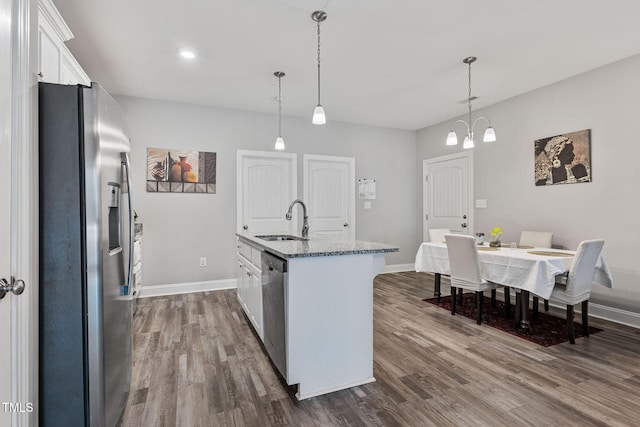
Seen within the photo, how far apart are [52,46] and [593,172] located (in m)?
4.96

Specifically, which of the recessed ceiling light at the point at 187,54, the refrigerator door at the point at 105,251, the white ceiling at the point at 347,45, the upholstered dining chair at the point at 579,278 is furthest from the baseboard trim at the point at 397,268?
the refrigerator door at the point at 105,251

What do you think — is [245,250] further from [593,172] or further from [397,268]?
[593,172]

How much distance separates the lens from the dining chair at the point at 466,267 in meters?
3.13

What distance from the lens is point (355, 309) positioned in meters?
2.12

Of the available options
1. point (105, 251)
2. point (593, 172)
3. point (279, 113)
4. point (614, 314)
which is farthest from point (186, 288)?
point (593, 172)

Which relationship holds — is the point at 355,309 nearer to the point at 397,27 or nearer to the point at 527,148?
the point at 397,27

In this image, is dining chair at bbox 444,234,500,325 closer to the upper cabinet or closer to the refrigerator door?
the refrigerator door

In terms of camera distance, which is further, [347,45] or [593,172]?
[593,172]

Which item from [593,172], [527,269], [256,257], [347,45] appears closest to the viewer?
[256,257]

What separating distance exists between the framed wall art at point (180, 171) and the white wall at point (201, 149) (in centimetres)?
8

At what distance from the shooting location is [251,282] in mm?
2869

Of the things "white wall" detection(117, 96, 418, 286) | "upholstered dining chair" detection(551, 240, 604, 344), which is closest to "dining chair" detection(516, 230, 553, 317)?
"upholstered dining chair" detection(551, 240, 604, 344)

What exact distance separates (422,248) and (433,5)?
260 centimetres

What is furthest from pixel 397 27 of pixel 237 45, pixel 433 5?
pixel 237 45
